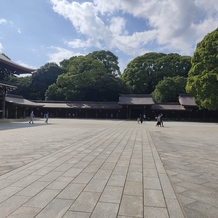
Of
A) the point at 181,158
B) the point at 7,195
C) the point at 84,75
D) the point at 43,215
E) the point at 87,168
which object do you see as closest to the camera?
the point at 43,215

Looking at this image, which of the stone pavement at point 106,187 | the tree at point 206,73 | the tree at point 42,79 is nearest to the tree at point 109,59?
the tree at point 42,79

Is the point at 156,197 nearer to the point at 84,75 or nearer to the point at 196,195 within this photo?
the point at 196,195

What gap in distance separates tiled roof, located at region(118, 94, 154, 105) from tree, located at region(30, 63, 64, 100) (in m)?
22.5

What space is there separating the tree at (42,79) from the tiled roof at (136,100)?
886 inches

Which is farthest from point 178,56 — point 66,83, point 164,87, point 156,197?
point 156,197

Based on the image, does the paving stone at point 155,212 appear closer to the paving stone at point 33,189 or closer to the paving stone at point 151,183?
the paving stone at point 151,183

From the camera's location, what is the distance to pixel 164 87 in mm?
46281

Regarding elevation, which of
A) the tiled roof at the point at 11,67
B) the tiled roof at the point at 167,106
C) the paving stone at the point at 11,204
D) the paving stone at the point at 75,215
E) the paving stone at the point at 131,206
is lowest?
the paving stone at the point at 131,206

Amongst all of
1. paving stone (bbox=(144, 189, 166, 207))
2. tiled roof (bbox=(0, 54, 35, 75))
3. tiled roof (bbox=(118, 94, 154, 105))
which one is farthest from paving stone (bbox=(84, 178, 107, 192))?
tiled roof (bbox=(118, 94, 154, 105))

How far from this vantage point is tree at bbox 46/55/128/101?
47812 mm

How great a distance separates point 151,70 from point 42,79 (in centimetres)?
2988

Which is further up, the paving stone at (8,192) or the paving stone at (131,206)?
the paving stone at (8,192)

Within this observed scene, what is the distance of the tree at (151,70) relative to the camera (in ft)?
170

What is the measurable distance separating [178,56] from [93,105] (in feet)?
88.2
